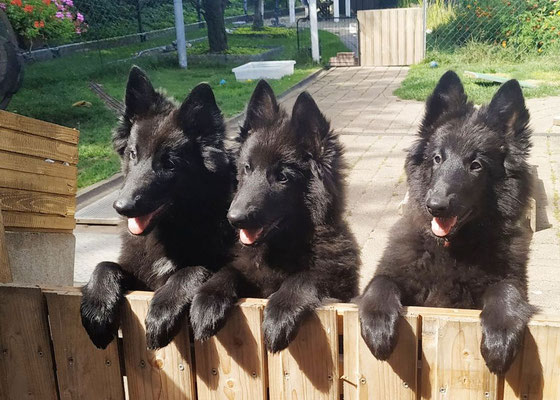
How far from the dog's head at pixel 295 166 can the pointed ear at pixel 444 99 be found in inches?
17.3

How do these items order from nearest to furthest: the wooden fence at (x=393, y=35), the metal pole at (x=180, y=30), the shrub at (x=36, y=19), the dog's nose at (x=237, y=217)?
the dog's nose at (x=237, y=217) < the shrub at (x=36, y=19) < the metal pole at (x=180, y=30) < the wooden fence at (x=393, y=35)

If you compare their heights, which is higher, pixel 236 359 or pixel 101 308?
pixel 101 308

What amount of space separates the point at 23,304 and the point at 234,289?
854 mm

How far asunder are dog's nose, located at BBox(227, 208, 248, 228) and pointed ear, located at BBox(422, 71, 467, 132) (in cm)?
95

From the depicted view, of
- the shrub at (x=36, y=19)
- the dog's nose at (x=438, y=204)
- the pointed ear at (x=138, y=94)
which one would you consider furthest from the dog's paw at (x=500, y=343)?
the shrub at (x=36, y=19)

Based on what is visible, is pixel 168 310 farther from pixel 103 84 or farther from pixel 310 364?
pixel 103 84

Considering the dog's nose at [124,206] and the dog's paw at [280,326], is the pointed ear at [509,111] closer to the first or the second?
the dog's paw at [280,326]

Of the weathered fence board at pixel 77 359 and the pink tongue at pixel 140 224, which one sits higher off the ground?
the pink tongue at pixel 140 224

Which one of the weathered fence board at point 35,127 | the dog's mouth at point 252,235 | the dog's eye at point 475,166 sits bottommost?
the dog's mouth at point 252,235

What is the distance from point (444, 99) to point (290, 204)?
0.84 m

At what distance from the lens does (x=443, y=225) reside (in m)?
2.50

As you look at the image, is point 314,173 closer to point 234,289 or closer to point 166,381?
point 234,289

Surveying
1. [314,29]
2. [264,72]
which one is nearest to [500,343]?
[264,72]

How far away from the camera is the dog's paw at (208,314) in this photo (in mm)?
2184
